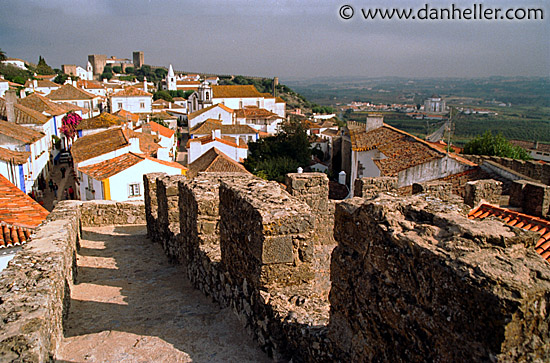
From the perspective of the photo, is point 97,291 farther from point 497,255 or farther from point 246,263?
point 497,255

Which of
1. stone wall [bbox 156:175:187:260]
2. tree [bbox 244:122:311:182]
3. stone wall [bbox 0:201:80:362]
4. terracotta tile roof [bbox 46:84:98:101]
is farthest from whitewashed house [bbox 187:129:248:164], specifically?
terracotta tile roof [bbox 46:84:98:101]

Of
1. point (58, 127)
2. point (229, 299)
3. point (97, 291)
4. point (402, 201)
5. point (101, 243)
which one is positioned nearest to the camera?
point (402, 201)

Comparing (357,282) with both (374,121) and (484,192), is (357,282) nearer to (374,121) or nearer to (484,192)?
(484,192)

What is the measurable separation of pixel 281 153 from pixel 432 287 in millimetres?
39206

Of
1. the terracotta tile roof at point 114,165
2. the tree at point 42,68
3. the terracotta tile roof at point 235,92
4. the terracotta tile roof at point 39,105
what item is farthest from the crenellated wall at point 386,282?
the tree at point 42,68

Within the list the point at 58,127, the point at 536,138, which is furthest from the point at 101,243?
the point at 536,138

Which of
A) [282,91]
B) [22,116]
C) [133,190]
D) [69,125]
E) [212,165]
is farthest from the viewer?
[282,91]

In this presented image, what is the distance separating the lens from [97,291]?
23.4 ft

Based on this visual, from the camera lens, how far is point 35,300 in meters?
4.23

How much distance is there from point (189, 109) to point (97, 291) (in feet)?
247

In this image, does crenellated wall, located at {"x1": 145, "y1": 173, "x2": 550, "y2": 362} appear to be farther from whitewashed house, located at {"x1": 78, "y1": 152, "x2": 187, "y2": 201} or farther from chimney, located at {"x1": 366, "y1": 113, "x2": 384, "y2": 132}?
chimney, located at {"x1": 366, "y1": 113, "x2": 384, "y2": 132}

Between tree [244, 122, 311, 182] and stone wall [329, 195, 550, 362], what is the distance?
105ft

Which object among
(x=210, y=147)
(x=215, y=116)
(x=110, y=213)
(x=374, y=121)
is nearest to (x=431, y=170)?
(x=374, y=121)

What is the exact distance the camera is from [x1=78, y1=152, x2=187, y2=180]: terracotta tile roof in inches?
726
